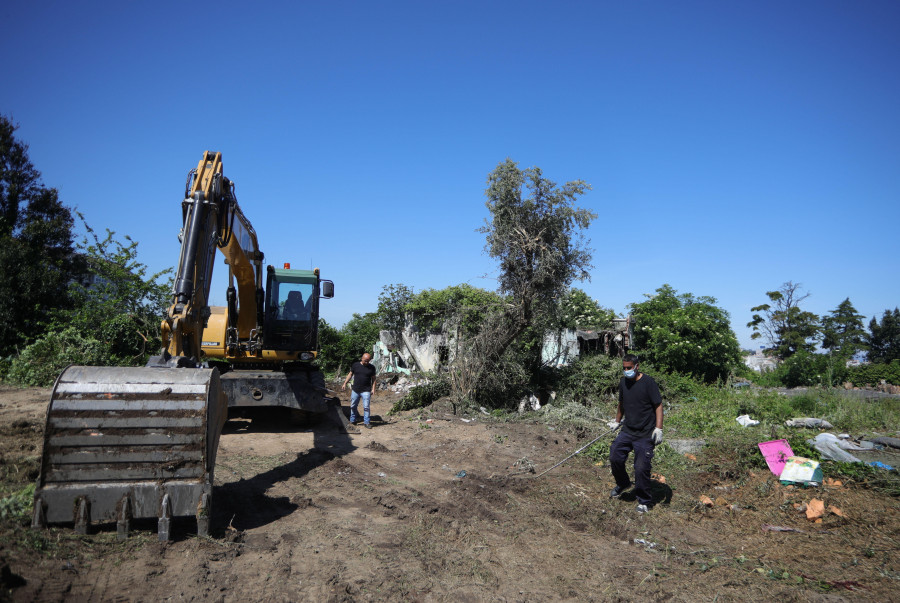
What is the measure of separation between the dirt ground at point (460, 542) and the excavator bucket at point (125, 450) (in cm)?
25

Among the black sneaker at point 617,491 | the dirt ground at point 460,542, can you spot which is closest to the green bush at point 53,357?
the dirt ground at point 460,542

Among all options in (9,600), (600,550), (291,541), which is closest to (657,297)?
(600,550)

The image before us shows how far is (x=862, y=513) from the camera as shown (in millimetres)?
5797

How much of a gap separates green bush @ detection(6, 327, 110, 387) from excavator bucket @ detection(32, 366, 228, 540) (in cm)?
1247

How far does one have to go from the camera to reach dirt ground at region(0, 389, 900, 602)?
3.94m

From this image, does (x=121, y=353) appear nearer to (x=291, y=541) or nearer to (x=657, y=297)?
(x=291, y=541)

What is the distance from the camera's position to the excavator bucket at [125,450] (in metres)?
4.24

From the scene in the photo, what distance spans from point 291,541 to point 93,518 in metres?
1.61

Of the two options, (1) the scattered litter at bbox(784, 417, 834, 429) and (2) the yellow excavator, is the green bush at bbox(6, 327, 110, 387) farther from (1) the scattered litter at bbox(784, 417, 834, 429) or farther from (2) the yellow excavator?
(1) the scattered litter at bbox(784, 417, 834, 429)

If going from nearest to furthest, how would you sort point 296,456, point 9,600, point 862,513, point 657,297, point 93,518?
point 9,600 < point 93,518 < point 862,513 < point 296,456 < point 657,297

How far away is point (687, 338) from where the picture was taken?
19234 mm

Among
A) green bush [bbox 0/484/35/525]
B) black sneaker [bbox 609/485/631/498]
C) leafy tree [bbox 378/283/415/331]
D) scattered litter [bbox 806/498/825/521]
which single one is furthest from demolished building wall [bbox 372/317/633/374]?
green bush [bbox 0/484/35/525]

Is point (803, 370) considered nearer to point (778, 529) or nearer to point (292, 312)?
point (778, 529)

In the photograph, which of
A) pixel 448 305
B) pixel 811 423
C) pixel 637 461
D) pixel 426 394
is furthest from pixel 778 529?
pixel 448 305
